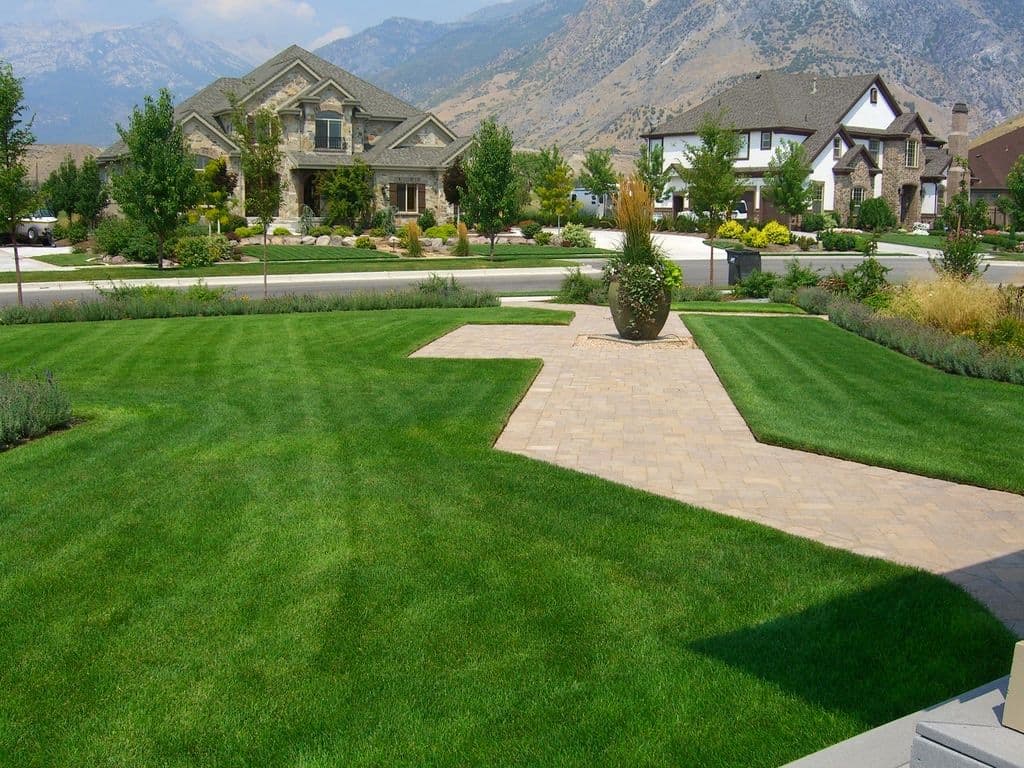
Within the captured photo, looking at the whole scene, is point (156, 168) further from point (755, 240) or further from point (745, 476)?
point (755, 240)

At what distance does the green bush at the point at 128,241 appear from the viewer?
39.9m

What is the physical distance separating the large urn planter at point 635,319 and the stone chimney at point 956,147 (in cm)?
6280

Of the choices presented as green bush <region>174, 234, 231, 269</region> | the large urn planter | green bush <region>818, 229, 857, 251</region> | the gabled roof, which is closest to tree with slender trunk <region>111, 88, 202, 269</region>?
green bush <region>174, 234, 231, 269</region>

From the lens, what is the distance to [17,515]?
782 centimetres

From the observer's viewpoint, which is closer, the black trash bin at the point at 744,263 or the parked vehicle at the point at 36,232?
the black trash bin at the point at 744,263

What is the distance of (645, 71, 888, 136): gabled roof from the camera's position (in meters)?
69.1

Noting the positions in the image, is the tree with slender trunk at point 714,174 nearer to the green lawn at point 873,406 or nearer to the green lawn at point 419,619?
the green lawn at point 873,406

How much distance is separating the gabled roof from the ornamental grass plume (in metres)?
53.8

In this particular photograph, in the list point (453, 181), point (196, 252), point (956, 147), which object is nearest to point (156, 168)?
point (196, 252)

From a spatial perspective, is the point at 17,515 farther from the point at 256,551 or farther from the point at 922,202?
the point at 922,202

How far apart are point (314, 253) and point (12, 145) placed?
22.1 m

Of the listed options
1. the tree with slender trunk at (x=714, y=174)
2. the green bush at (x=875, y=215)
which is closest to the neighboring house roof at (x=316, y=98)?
the tree with slender trunk at (x=714, y=174)

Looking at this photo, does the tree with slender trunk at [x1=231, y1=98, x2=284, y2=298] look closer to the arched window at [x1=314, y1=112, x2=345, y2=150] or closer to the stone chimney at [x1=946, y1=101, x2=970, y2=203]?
the arched window at [x1=314, y1=112, x2=345, y2=150]

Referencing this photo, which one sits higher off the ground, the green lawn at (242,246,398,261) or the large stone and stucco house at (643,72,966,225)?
the large stone and stucco house at (643,72,966,225)
